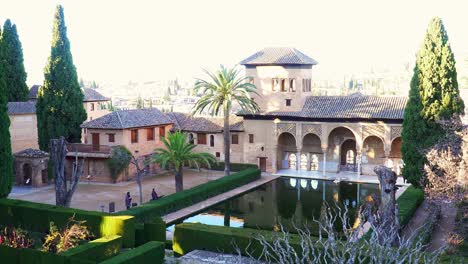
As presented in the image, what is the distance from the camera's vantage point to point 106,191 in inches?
1312

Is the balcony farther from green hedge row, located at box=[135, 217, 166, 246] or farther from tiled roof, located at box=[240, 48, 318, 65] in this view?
green hedge row, located at box=[135, 217, 166, 246]

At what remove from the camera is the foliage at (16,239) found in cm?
1909

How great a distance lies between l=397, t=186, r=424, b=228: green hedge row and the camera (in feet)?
79.3

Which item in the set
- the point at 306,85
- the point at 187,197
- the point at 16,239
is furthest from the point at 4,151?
the point at 306,85

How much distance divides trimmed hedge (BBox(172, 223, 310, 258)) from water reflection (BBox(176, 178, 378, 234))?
13.2 feet

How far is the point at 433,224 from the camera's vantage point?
2305cm

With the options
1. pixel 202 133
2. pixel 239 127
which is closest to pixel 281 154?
pixel 239 127

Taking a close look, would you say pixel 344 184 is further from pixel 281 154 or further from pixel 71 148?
pixel 71 148

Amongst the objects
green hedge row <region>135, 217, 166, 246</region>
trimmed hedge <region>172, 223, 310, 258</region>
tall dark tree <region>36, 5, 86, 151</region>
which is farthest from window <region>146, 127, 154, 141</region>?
trimmed hedge <region>172, 223, 310, 258</region>

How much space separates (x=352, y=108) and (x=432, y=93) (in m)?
10.7

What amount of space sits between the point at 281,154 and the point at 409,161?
14.8 metres

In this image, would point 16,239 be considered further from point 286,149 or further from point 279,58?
point 279,58

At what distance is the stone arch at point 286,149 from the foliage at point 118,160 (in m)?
13.0

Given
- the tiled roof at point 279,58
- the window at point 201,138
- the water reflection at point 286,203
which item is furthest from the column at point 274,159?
the tiled roof at point 279,58
